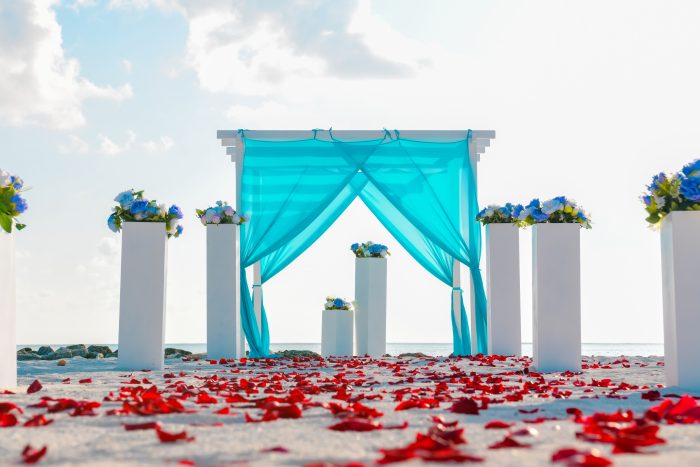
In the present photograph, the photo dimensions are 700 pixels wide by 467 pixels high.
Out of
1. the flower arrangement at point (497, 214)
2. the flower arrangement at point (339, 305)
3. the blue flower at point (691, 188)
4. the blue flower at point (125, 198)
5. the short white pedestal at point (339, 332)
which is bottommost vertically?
the short white pedestal at point (339, 332)

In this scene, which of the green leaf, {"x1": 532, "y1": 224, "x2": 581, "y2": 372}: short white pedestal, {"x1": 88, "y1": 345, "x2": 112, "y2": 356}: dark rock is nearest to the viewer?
the green leaf

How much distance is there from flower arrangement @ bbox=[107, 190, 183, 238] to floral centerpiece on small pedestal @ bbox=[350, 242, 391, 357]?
3.80m

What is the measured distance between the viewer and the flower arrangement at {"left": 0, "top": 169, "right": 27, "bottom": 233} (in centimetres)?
483

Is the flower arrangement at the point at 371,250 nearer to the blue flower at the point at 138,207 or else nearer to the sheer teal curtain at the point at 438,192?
the sheer teal curtain at the point at 438,192

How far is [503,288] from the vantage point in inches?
369

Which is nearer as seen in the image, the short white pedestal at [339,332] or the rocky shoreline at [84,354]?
the rocky shoreline at [84,354]

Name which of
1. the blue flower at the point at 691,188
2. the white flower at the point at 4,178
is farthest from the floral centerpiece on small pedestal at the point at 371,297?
the white flower at the point at 4,178

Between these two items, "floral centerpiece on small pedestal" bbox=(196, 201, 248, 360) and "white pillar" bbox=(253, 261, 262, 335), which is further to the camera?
"white pillar" bbox=(253, 261, 262, 335)

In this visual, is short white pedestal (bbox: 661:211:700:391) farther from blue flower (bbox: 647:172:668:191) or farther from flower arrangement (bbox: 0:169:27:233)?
flower arrangement (bbox: 0:169:27:233)

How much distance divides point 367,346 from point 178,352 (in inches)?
112

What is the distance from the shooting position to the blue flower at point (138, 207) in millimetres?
6949

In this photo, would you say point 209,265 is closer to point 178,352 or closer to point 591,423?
point 178,352

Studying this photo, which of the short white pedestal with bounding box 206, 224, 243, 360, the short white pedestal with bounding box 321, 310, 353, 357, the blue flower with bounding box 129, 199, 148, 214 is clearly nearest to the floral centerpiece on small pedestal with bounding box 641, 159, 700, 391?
the blue flower with bounding box 129, 199, 148, 214

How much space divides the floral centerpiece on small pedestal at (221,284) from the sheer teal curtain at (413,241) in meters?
2.03
